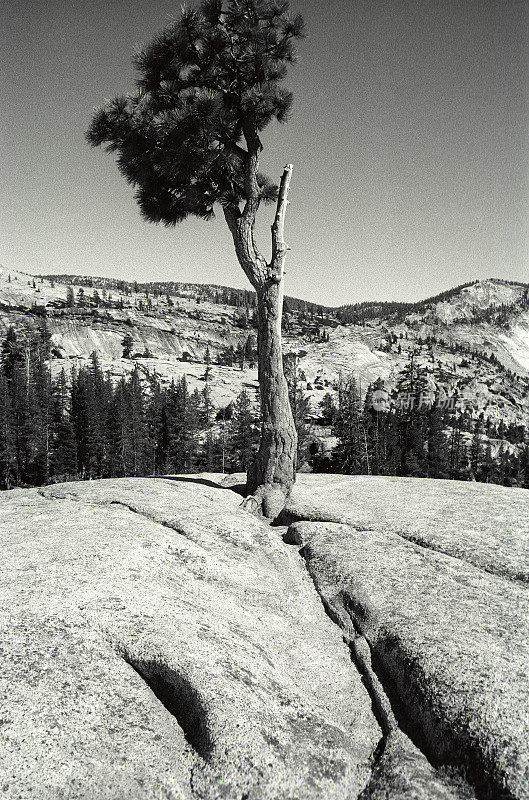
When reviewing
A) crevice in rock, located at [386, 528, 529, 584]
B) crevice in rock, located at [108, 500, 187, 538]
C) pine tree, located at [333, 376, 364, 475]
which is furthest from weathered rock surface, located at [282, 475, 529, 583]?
pine tree, located at [333, 376, 364, 475]

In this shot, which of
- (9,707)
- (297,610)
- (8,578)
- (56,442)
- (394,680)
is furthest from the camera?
(56,442)

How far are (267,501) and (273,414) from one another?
2326 mm

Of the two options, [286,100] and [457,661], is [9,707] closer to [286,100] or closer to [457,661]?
[457,661]

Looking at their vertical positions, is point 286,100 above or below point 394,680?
above

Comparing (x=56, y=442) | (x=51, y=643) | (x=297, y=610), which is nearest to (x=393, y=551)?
(x=297, y=610)

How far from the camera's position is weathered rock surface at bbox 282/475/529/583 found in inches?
304

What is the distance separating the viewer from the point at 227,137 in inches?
453

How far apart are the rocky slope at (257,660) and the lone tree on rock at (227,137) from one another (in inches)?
162

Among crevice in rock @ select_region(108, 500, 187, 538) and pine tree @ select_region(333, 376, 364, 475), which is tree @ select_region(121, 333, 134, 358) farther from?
crevice in rock @ select_region(108, 500, 187, 538)

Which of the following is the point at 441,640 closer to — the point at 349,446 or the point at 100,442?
the point at 349,446

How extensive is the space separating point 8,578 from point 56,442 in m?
70.0

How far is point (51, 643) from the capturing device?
4598 mm

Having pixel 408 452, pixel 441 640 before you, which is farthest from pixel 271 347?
pixel 408 452

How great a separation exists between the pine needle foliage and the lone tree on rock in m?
0.02
